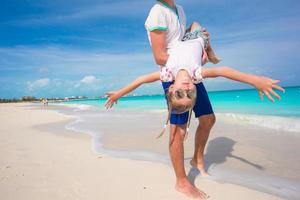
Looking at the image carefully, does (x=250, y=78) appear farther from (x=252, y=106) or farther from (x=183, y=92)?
(x=252, y=106)

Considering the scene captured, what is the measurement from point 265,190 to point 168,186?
3.31ft

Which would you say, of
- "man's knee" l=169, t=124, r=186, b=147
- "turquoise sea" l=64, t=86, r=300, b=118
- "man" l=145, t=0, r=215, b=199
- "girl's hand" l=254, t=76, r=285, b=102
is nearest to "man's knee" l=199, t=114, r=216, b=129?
"man" l=145, t=0, r=215, b=199

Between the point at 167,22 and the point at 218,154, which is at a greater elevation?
the point at 167,22

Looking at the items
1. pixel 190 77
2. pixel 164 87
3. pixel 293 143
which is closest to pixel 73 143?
pixel 164 87

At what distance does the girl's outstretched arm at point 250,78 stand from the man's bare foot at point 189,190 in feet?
3.77

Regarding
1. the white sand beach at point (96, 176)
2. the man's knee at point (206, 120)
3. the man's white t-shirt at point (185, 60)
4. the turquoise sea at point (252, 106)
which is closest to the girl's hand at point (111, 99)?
the man's white t-shirt at point (185, 60)

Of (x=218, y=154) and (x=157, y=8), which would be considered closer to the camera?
(x=157, y=8)

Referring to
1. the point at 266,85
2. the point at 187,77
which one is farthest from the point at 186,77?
the point at 266,85

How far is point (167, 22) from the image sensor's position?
2803 mm

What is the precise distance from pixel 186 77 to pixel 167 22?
64cm

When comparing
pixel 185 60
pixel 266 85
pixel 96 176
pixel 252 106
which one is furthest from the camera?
pixel 252 106

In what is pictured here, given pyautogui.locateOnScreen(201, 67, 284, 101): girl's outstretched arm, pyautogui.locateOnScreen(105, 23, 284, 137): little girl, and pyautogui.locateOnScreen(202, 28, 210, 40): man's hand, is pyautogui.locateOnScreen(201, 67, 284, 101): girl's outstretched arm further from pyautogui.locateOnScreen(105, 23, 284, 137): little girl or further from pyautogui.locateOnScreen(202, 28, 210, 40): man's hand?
pyautogui.locateOnScreen(202, 28, 210, 40): man's hand

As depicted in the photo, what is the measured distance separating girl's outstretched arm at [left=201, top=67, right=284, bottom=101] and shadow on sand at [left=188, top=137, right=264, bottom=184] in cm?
140

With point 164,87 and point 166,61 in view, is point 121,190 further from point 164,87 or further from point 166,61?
point 166,61
